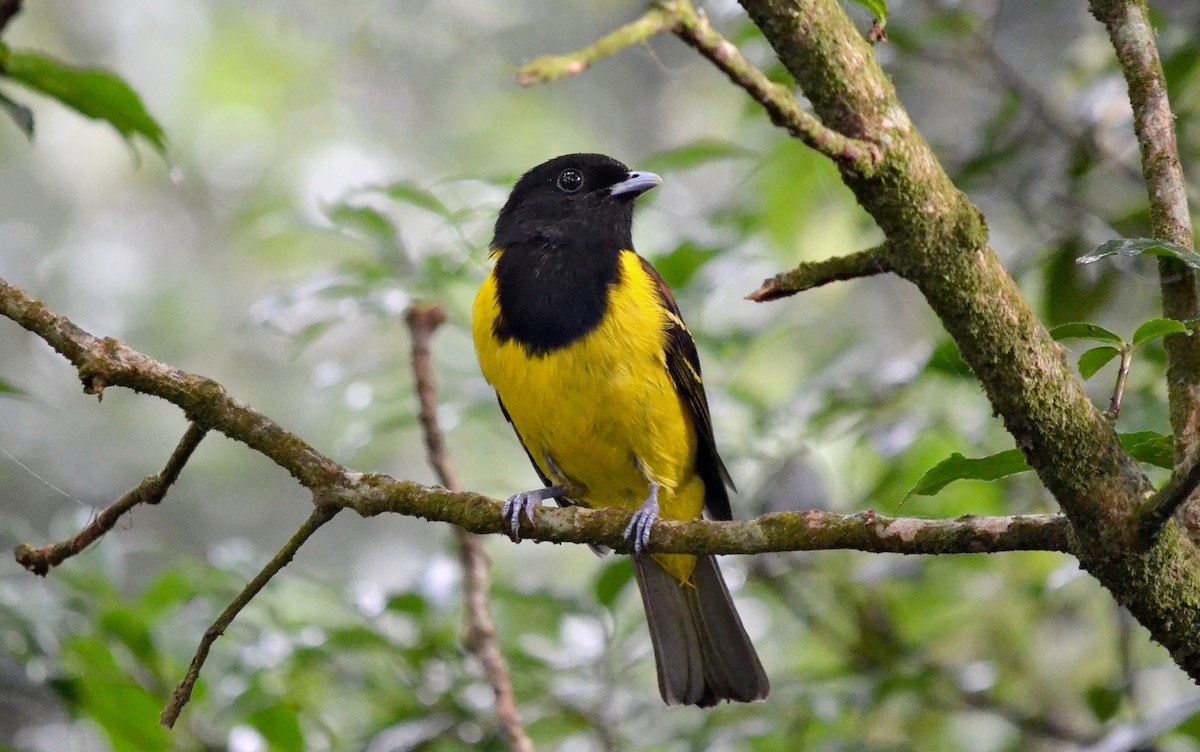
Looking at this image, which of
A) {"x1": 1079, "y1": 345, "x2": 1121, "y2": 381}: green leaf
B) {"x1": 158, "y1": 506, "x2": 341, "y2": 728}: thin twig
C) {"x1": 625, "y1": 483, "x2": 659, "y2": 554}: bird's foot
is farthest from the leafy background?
{"x1": 625, "y1": 483, "x2": 659, "y2": 554}: bird's foot

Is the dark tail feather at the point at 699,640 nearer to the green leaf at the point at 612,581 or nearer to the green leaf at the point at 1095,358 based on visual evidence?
the green leaf at the point at 612,581

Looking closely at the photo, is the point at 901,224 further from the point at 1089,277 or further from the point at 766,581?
the point at 766,581

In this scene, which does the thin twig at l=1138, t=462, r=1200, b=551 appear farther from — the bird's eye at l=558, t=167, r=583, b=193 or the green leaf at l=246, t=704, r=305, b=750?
the bird's eye at l=558, t=167, r=583, b=193

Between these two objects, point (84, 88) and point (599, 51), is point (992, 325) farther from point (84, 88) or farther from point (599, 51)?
point (84, 88)

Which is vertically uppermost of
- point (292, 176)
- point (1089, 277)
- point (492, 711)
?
point (292, 176)

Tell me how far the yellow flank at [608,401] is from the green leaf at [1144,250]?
178 centimetres

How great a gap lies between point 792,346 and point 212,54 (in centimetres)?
540

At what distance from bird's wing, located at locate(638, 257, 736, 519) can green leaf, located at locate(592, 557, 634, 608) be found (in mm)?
382

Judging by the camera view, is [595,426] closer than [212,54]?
Yes

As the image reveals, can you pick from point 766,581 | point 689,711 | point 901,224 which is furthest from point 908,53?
point 689,711

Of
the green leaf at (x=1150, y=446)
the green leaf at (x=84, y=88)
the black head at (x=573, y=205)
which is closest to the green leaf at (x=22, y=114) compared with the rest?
the green leaf at (x=84, y=88)

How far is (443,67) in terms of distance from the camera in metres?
10.2

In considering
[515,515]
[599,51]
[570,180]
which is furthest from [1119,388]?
[570,180]

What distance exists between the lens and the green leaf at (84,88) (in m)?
2.42
